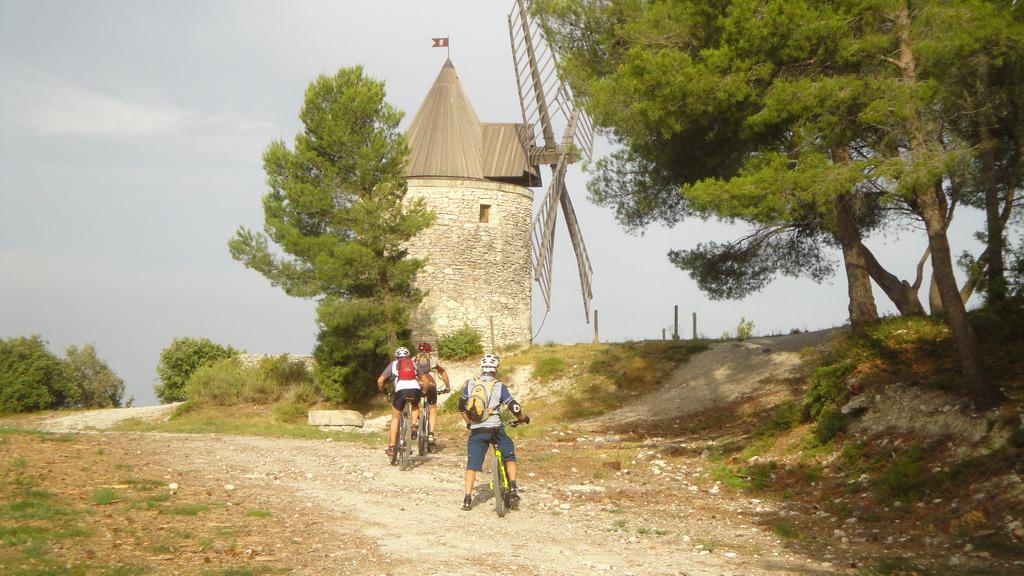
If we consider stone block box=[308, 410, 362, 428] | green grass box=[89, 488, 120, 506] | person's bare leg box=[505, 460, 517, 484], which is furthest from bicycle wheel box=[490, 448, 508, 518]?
stone block box=[308, 410, 362, 428]

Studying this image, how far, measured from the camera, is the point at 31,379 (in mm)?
34344

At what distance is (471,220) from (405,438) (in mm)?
20885

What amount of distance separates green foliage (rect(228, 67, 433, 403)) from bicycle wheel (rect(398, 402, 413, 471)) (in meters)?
14.4

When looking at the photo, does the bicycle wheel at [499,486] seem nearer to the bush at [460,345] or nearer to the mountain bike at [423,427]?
the mountain bike at [423,427]

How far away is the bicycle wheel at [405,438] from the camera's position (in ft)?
45.2

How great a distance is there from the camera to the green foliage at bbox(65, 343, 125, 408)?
120ft

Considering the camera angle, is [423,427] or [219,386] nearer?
[423,427]

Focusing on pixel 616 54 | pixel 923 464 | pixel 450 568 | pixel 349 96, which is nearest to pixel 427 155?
pixel 349 96

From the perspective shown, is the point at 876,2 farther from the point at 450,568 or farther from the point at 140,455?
the point at 140,455

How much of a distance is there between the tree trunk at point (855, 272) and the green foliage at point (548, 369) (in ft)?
39.5

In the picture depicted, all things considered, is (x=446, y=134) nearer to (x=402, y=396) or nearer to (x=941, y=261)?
(x=402, y=396)

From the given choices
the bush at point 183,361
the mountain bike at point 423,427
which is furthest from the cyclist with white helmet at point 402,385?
the bush at point 183,361

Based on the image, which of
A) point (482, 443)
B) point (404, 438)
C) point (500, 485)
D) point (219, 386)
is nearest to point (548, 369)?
point (219, 386)

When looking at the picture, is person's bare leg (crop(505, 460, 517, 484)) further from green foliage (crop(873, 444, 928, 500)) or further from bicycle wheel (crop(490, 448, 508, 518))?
green foliage (crop(873, 444, 928, 500))
